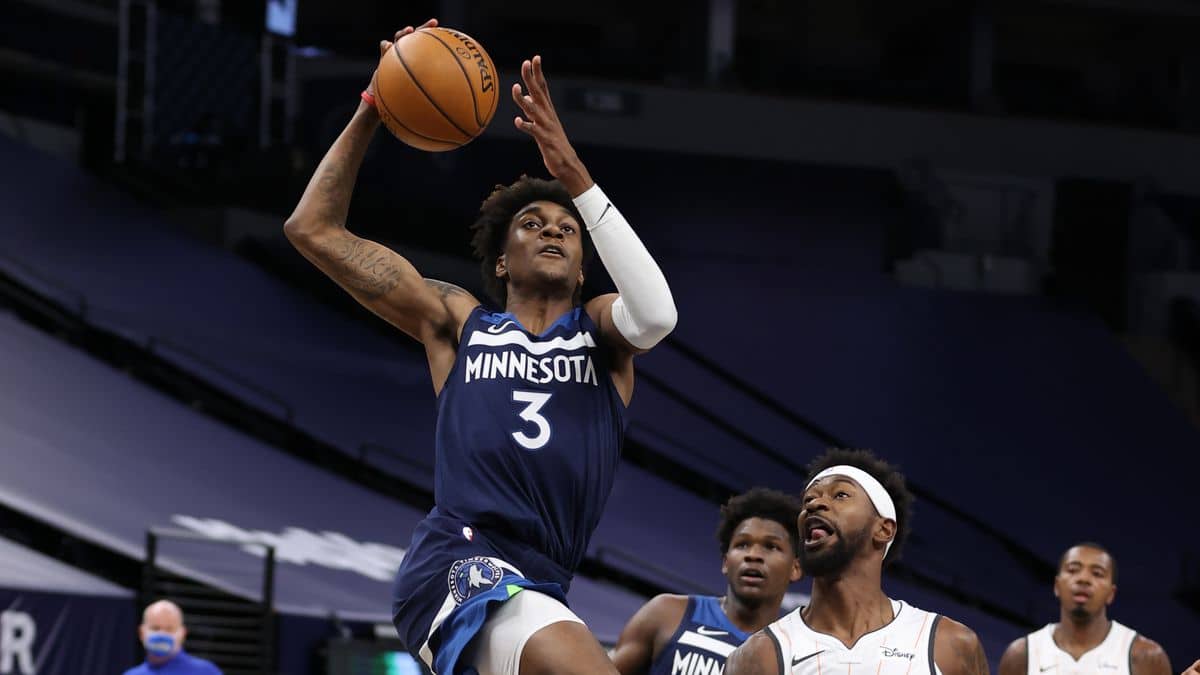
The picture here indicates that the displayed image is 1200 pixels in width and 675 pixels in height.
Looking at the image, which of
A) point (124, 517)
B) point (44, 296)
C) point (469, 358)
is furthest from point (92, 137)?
point (469, 358)

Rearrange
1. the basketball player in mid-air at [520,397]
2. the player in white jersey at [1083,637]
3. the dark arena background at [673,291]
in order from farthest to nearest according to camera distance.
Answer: the dark arena background at [673,291]
the player in white jersey at [1083,637]
the basketball player in mid-air at [520,397]

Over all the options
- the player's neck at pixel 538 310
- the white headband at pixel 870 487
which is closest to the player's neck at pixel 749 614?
the white headband at pixel 870 487

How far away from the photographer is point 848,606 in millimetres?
4242

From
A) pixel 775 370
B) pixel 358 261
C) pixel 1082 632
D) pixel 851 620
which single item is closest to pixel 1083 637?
pixel 1082 632

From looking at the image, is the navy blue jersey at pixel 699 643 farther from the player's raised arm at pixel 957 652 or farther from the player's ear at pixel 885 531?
the player's raised arm at pixel 957 652

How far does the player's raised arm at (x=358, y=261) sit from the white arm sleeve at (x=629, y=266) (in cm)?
49

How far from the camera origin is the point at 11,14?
16453 millimetres

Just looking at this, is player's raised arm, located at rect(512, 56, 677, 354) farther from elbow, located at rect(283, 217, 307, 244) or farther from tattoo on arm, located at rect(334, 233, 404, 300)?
elbow, located at rect(283, 217, 307, 244)

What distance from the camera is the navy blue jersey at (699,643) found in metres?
5.21

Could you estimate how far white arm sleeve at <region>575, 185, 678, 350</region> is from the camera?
386cm

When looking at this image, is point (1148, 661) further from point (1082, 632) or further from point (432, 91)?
point (432, 91)

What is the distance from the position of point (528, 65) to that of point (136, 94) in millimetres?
12719

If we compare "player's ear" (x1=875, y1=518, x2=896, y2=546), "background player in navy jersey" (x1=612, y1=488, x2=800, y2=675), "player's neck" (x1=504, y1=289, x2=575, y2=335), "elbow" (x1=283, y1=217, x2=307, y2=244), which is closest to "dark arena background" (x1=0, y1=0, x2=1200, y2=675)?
"background player in navy jersey" (x1=612, y1=488, x2=800, y2=675)

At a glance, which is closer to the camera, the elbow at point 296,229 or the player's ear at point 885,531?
the elbow at point 296,229
